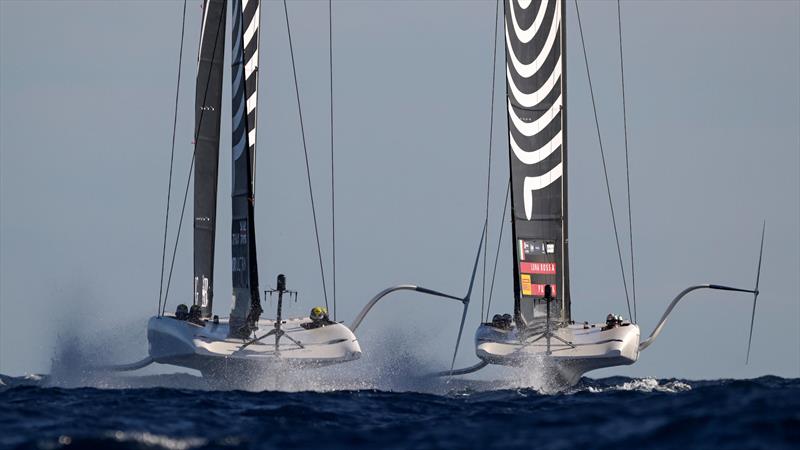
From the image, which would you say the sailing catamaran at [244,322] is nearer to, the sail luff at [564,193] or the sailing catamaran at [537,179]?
the sailing catamaran at [537,179]

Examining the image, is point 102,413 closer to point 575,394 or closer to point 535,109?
point 575,394

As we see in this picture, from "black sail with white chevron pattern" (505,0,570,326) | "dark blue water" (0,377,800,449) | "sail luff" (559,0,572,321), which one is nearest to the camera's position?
"dark blue water" (0,377,800,449)

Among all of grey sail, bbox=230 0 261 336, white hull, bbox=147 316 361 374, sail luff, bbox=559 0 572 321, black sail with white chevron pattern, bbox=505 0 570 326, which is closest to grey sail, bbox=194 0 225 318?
grey sail, bbox=230 0 261 336

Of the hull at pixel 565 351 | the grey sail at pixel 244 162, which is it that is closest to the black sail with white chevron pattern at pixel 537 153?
the hull at pixel 565 351

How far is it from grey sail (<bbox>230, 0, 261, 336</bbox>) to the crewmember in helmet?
110 cm

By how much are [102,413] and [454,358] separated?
→ 13.7 m

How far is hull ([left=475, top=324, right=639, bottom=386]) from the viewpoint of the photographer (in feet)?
102

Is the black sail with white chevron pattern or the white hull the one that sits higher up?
the black sail with white chevron pattern

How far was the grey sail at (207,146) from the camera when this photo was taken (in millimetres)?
35312

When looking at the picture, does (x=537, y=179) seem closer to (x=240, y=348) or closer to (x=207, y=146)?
(x=207, y=146)

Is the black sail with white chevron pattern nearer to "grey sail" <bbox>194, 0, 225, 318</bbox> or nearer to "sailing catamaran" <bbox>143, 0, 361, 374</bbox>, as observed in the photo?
"sailing catamaran" <bbox>143, 0, 361, 374</bbox>

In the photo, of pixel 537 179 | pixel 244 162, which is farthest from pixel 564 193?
pixel 244 162

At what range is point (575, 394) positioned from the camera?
92.3ft

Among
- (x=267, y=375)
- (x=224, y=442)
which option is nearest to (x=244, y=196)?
(x=267, y=375)
